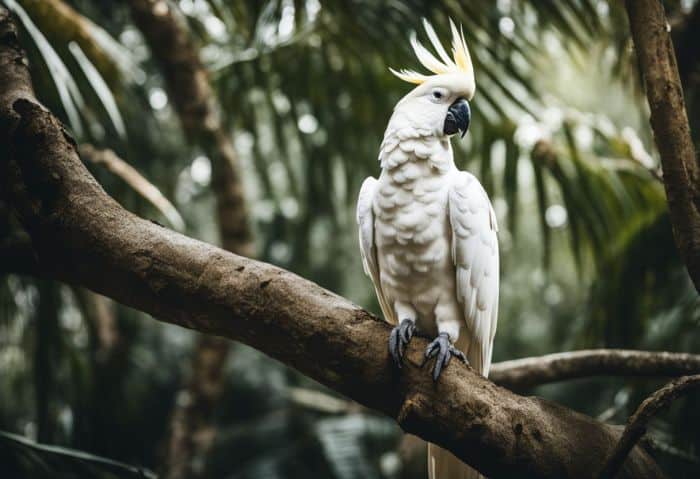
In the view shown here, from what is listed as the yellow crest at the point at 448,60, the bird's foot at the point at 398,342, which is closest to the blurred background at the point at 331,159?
the yellow crest at the point at 448,60

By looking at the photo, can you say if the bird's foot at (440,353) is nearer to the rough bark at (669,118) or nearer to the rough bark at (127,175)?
the rough bark at (669,118)

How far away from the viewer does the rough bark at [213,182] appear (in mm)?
2484

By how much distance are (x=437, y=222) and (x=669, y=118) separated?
604 millimetres

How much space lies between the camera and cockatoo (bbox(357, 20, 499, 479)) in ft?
5.13

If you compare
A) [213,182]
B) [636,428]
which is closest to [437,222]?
[636,428]

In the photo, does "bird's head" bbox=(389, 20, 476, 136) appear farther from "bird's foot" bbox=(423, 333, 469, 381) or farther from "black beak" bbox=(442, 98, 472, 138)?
"bird's foot" bbox=(423, 333, 469, 381)

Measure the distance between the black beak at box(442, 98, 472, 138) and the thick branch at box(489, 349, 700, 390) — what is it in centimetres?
76

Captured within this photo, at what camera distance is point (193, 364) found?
→ 268cm

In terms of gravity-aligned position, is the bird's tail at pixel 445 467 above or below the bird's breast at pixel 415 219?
below

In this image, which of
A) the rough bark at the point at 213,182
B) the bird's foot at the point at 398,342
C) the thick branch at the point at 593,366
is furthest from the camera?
the rough bark at the point at 213,182

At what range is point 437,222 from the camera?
157 cm

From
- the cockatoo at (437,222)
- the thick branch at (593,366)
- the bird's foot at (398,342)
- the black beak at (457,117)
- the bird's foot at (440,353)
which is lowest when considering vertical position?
the thick branch at (593,366)

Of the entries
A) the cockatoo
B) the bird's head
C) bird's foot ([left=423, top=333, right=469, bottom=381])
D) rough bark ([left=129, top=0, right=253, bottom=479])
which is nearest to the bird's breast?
the cockatoo

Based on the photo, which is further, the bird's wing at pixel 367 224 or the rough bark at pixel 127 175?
the rough bark at pixel 127 175
